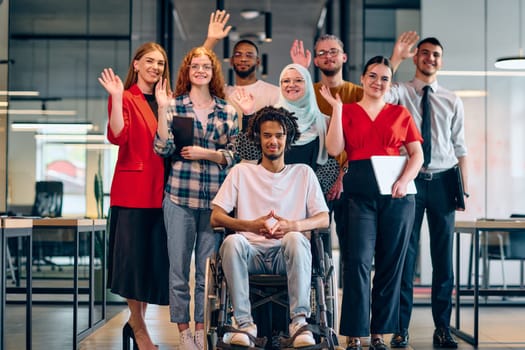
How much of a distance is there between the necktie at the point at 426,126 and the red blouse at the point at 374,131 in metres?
0.35

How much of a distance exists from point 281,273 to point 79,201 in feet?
13.0

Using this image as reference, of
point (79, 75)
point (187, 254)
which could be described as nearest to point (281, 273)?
point (187, 254)

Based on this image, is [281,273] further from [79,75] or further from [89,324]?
[79,75]

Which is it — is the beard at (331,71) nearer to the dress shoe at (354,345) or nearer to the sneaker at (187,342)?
the dress shoe at (354,345)

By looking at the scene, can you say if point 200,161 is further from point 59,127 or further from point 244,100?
point 59,127

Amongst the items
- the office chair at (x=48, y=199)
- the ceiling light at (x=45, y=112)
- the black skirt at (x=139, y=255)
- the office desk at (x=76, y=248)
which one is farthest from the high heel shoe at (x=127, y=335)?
the ceiling light at (x=45, y=112)

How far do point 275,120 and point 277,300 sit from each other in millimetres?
782

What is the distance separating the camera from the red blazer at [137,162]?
395cm

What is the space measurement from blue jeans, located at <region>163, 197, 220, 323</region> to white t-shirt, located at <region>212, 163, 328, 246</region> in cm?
26

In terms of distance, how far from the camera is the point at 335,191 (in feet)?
14.1

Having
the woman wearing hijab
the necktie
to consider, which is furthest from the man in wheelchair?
the necktie

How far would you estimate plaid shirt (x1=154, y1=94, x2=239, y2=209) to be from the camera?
3865 mm

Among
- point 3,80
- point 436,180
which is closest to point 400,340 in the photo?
point 436,180


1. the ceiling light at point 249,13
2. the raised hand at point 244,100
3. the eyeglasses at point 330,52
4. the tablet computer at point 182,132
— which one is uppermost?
the ceiling light at point 249,13
